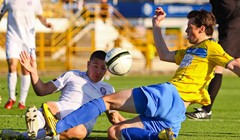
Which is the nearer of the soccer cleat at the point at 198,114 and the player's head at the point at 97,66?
the player's head at the point at 97,66

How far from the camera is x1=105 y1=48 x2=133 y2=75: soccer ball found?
8273 mm

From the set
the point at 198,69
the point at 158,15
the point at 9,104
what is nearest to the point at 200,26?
the point at 198,69

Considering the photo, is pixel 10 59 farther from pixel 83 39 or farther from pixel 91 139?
pixel 83 39

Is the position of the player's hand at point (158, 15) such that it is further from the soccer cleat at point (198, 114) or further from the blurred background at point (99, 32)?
the blurred background at point (99, 32)

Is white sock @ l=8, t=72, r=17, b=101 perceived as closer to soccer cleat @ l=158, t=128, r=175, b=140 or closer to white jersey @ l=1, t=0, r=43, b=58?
white jersey @ l=1, t=0, r=43, b=58

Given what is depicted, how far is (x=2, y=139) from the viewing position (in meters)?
Answer: 8.12

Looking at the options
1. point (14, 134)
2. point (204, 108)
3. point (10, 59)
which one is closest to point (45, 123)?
point (14, 134)

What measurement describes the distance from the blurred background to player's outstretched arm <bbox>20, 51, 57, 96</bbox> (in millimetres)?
20137

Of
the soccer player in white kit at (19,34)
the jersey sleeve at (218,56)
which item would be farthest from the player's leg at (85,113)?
the soccer player in white kit at (19,34)

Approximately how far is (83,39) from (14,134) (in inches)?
1210

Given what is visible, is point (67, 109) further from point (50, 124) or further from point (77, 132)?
point (50, 124)

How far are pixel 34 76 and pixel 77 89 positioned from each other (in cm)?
85

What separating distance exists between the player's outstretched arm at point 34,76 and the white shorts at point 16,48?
5100 millimetres

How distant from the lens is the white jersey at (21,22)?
13656 millimetres
